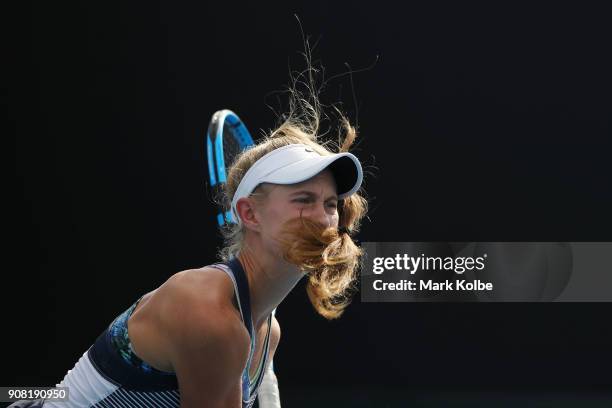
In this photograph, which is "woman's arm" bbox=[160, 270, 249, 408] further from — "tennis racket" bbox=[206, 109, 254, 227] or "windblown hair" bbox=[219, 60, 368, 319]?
"tennis racket" bbox=[206, 109, 254, 227]

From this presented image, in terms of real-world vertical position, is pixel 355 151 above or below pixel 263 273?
above

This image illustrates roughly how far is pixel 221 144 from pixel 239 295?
5.99ft

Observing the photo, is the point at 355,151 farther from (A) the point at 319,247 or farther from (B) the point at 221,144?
(A) the point at 319,247

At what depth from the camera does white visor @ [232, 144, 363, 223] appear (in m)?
1.32

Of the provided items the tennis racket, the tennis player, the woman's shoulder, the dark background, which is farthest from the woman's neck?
the dark background

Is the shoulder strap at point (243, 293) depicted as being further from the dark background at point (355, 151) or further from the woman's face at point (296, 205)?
the dark background at point (355, 151)

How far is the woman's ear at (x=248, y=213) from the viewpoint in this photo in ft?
4.50

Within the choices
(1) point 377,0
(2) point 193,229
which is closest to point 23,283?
(2) point 193,229

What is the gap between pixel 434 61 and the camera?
4949 millimetres

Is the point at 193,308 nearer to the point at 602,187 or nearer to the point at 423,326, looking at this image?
the point at 423,326

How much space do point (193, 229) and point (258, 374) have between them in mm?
3558

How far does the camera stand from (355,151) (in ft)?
16.3

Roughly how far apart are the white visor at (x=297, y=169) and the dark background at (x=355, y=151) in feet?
11.5

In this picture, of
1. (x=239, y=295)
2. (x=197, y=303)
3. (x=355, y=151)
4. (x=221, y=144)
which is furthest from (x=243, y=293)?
(x=355, y=151)
